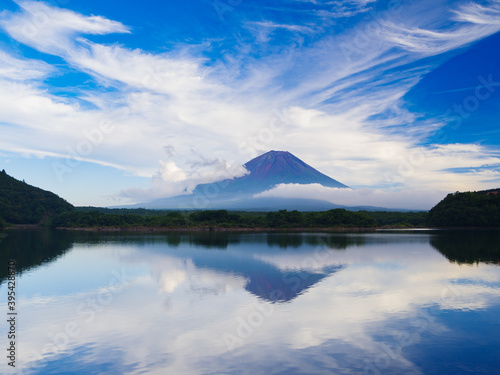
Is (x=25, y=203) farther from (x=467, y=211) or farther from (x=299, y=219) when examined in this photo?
(x=467, y=211)

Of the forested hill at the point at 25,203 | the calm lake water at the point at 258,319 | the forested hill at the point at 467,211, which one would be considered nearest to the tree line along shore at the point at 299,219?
the forested hill at the point at 467,211

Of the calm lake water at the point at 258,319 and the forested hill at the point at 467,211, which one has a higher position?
the forested hill at the point at 467,211

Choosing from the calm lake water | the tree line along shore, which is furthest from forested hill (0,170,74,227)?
the calm lake water

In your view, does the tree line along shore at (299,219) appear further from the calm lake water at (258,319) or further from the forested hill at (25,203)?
the calm lake water at (258,319)

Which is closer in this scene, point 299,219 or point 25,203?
point 299,219

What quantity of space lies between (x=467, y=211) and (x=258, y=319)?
48115 millimetres

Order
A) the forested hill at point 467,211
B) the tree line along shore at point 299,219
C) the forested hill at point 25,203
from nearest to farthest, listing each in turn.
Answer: the forested hill at point 467,211 < the tree line along shore at point 299,219 < the forested hill at point 25,203

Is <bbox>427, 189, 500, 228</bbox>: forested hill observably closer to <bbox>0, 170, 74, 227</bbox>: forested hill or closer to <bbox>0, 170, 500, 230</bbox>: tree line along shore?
<bbox>0, 170, 500, 230</bbox>: tree line along shore

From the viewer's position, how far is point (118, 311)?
28.8 ft

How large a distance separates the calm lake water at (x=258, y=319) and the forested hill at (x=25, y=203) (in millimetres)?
48350

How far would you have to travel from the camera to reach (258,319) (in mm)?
7969

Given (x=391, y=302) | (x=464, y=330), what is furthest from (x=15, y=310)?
(x=464, y=330)

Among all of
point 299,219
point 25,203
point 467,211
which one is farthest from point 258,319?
point 25,203

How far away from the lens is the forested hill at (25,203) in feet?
181
